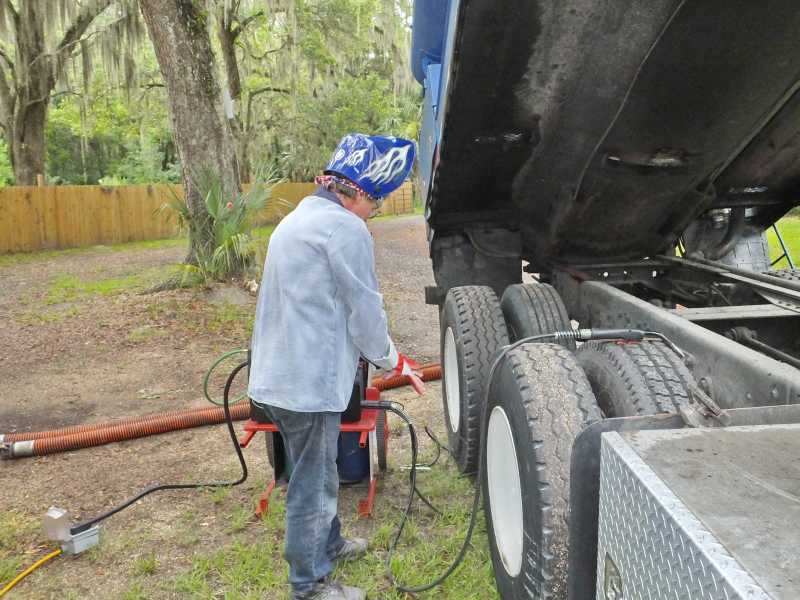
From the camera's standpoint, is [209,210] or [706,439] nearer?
[706,439]

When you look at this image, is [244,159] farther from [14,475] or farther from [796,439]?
[796,439]

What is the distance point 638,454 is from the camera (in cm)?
146

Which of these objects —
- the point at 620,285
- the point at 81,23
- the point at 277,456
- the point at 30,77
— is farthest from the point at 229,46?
the point at 277,456

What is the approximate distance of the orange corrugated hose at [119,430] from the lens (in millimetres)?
4578

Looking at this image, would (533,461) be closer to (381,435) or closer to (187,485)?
(381,435)

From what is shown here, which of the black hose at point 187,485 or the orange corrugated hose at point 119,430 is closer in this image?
the black hose at point 187,485

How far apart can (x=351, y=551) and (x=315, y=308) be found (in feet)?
4.22

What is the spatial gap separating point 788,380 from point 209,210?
8107 mm

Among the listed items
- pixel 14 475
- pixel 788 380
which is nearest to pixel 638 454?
pixel 788 380

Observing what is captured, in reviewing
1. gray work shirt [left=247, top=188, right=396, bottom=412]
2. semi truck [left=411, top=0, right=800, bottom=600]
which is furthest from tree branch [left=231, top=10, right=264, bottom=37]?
gray work shirt [left=247, top=188, right=396, bottom=412]

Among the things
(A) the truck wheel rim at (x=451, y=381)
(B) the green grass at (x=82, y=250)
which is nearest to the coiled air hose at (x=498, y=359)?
(A) the truck wheel rim at (x=451, y=381)

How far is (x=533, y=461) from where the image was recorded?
2.16 metres

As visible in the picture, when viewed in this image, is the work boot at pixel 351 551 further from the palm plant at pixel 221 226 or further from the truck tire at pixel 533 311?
the palm plant at pixel 221 226

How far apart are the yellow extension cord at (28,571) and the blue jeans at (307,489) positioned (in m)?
1.29
